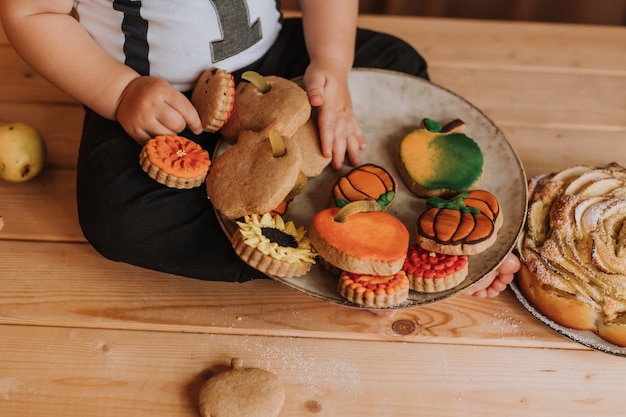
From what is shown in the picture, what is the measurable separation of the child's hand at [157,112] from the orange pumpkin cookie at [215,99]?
1cm

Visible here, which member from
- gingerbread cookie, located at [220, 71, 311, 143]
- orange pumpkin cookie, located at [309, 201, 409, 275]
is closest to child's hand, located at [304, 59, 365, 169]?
gingerbread cookie, located at [220, 71, 311, 143]

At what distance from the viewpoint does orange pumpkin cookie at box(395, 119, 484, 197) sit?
0.92 metres

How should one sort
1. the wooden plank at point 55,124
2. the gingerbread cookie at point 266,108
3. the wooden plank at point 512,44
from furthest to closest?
the wooden plank at point 512,44 → the wooden plank at point 55,124 → the gingerbread cookie at point 266,108

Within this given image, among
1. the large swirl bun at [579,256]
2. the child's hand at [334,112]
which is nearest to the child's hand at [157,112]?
the child's hand at [334,112]

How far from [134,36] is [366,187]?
16.1 inches

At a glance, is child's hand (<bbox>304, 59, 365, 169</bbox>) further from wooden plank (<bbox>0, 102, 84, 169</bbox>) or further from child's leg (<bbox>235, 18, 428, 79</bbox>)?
wooden plank (<bbox>0, 102, 84, 169</bbox>)

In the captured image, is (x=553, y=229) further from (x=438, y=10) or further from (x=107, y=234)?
(x=438, y=10)

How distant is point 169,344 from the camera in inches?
36.2

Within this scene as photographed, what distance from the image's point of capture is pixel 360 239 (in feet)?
2.61

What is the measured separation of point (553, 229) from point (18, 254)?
81 centimetres

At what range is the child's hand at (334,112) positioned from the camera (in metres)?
0.94

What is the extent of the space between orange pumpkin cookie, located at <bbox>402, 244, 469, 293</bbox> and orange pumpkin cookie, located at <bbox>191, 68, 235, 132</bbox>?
0.32m

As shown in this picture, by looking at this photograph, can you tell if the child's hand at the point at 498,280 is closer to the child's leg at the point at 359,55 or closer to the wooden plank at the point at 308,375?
the wooden plank at the point at 308,375

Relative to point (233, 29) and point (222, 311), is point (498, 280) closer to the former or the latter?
point (222, 311)
